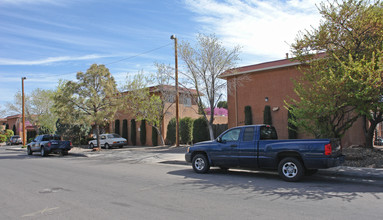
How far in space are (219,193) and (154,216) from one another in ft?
7.97

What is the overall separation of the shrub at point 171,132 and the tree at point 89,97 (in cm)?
570

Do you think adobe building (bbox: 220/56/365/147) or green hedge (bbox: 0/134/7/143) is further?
green hedge (bbox: 0/134/7/143)

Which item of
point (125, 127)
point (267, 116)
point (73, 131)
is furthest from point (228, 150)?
point (73, 131)

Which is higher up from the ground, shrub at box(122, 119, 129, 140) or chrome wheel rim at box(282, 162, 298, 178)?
shrub at box(122, 119, 129, 140)

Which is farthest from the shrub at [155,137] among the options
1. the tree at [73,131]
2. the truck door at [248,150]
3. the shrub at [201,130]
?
the truck door at [248,150]

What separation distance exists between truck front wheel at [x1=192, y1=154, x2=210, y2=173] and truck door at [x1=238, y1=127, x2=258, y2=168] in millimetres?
1451

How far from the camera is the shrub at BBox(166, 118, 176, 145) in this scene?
85.9 feet

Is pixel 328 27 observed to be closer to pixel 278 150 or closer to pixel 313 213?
pixel 278 150

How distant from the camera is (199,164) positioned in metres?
11.1

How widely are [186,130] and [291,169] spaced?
56.5 feet

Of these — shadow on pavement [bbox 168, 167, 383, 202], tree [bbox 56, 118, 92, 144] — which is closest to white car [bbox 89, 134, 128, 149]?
tree [bbox 56, 118, 92, 144]

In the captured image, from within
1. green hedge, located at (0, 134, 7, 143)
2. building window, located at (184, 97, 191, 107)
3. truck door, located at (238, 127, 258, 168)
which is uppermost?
building window, located at (184, 97, 191, 107)

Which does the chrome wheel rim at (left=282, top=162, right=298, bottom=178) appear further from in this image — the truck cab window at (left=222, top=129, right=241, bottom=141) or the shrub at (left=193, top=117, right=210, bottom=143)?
the shrub at (left=193, top=117, right=210, bottom=143)

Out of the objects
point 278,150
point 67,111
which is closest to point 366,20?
point 278,150
